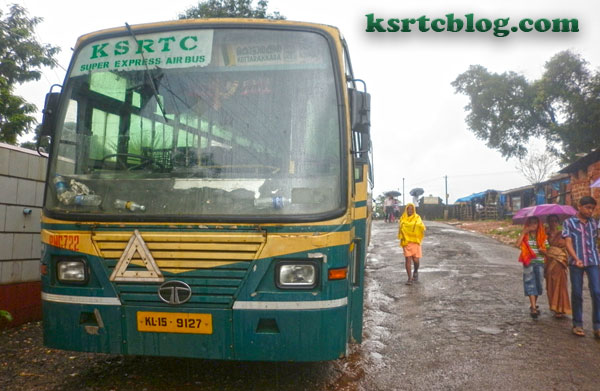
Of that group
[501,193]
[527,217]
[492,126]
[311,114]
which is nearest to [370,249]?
[527,217]

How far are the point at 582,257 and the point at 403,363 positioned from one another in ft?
7.98

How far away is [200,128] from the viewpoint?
3.61 m

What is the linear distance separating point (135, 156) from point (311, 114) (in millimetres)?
1349

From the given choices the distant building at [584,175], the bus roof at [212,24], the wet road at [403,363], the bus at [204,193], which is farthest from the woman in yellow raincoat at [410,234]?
the distant building at [584,175]

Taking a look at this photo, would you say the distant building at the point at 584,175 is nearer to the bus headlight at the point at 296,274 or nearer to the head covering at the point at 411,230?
the head covering at the point at 411,230

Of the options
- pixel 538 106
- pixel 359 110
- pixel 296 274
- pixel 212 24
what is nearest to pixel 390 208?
pixel 538 106

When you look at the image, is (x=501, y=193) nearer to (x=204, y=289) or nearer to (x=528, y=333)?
(x=528, y=333)

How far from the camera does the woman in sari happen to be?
604 centimetres

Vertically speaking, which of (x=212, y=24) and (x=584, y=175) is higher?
(x=584, y=175)

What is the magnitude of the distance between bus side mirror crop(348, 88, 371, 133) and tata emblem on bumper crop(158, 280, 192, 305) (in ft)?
5.49

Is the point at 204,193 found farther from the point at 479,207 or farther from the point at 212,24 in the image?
the point at 479,207

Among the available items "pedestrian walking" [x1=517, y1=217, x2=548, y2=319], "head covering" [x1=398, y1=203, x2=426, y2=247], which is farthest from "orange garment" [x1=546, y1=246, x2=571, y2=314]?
"head covering" [x1=398, y1=203, x2=426, y2=247]

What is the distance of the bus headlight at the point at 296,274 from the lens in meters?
3.29

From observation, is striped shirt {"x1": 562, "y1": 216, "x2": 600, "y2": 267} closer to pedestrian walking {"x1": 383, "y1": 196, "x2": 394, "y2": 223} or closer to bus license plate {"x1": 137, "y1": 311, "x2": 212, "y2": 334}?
bus license plate {"x1": 137, "y1": 311, "x2": 212, "y2": 334}
